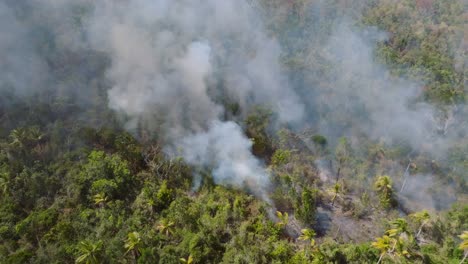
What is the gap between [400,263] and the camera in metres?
33.0

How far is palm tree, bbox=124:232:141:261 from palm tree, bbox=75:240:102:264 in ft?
7.71

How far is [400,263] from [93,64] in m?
49.9

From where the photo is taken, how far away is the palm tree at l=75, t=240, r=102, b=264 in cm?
2958

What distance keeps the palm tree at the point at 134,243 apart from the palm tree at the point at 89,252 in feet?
7.71

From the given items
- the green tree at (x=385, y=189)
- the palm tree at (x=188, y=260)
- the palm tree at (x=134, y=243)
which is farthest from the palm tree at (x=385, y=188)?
the palm tree at (x=134, y=243)

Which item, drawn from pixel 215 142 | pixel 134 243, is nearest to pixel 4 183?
pixel 134 243

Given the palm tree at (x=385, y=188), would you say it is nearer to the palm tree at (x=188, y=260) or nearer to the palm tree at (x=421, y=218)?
the palm tree at (x=421, y=218)

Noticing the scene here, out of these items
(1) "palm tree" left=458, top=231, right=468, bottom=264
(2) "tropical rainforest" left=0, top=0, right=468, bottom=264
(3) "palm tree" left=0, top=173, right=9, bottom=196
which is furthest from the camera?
(3) "palm tree" left=0, top=173, right=9, bottom=196

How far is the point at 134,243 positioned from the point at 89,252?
3675 mm

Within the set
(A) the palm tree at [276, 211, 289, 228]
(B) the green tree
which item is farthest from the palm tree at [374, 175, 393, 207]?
(A) the palm tree at [276, 211, 289, 228]

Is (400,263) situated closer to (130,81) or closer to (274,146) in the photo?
(274,146)

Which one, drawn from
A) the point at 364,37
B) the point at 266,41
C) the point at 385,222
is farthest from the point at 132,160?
the point at 364,37

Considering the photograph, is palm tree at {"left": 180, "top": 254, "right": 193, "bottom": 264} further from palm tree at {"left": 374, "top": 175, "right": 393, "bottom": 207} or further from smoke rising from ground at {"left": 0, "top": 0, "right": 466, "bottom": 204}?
palm tree at {"left": 374, "top": 175, "right": 393, "bottom": 207}

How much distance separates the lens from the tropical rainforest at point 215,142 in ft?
112
